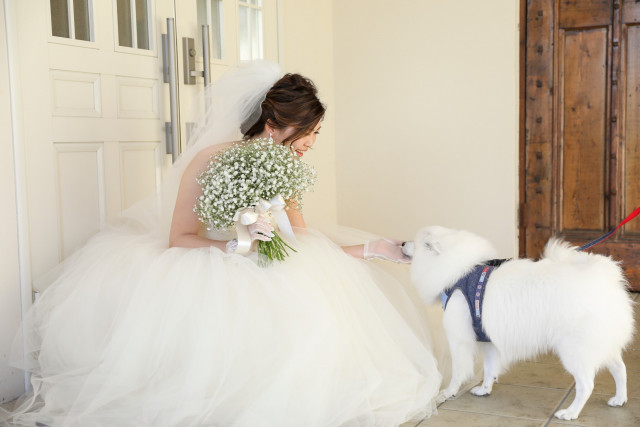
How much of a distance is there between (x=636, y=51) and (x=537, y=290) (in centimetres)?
228

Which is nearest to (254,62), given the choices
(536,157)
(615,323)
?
(615,323)

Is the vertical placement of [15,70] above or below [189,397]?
above

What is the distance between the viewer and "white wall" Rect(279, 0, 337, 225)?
3.97 m

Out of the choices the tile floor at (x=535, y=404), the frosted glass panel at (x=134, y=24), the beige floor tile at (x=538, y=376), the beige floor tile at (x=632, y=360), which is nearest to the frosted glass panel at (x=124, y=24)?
the frosted glass panel at (x=134, y=24)

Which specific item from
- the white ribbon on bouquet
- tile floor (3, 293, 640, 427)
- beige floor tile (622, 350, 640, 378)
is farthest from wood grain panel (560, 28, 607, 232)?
the white ribbon on bouquet

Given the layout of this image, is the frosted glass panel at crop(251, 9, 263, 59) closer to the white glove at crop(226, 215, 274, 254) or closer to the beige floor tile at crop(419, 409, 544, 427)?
the white glove at crop(226, 215, 274, 254)

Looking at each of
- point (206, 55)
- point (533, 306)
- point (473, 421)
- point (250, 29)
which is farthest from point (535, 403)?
point (250, 29)

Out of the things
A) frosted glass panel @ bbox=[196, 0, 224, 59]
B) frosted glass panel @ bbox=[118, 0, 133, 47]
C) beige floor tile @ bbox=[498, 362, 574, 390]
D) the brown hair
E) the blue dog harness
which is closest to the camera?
the blue dog harness

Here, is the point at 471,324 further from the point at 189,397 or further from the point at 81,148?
the point at 81,148

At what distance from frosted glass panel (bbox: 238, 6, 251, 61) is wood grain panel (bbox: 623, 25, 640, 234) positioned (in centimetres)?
201

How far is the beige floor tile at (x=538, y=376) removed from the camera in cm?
252

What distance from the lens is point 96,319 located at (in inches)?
86.0

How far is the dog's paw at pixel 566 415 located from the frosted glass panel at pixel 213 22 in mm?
2137

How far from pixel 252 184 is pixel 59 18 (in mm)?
1091
